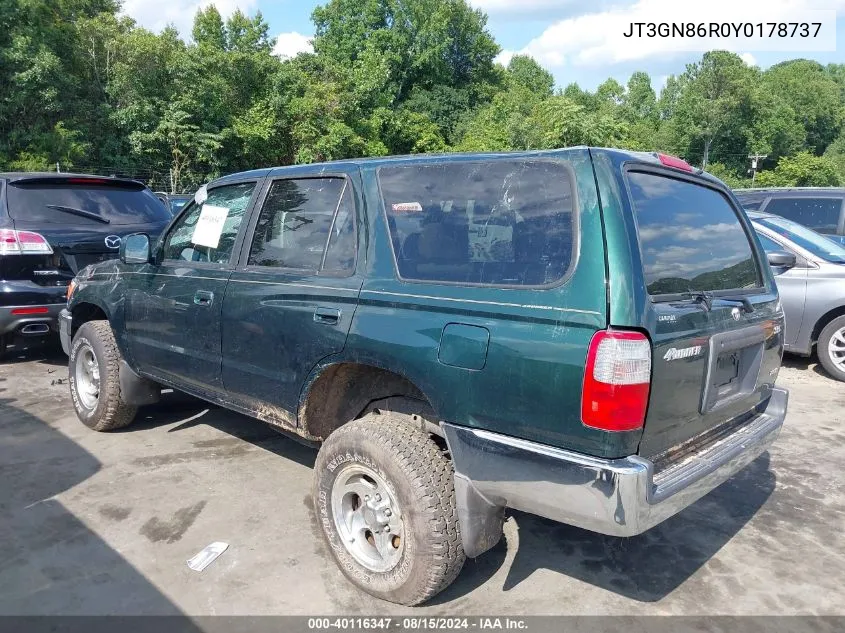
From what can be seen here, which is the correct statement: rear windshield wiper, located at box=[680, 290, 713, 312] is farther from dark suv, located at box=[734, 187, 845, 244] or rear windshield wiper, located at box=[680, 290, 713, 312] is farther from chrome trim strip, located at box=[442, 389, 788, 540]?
dark suv, located at box=[734, 187, 845, 244]

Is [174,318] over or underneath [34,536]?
over

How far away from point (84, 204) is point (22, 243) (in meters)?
0.72

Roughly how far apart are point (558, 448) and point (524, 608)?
952 millimetres

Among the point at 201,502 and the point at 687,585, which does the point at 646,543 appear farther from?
the point at 201,502

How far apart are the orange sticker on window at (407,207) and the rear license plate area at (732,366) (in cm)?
137

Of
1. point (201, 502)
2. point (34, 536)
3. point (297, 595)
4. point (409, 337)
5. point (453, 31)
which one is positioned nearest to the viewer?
point (409, 337)

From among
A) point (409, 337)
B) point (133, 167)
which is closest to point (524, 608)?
point (409, 337)

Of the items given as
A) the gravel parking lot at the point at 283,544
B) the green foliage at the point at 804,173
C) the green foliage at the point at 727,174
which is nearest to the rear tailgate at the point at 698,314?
the gravel parking lot at the point at 283,544

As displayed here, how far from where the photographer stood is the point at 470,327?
255 centimetres

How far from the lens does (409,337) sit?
8.95ft

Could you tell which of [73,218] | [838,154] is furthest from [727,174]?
[73,218]

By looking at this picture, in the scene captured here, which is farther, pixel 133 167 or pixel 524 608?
pixel 133 167

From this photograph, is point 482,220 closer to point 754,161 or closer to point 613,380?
point 613,380

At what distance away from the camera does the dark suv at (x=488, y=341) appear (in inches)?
92.0
